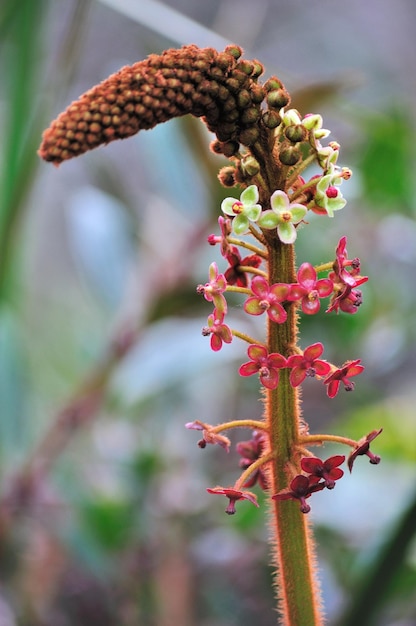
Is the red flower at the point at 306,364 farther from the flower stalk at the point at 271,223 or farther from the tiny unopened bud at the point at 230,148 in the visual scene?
the tiny unopened bud at the point at 230,148

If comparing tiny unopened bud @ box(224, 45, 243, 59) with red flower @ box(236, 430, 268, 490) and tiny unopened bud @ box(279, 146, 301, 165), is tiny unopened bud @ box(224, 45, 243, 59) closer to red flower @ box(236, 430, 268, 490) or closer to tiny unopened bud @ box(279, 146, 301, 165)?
tiny unopened bud @ box(279, 146, 301, 165)

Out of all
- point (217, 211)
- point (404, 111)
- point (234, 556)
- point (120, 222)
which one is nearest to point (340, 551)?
point (234, 556)

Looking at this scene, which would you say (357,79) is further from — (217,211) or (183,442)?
(183,442)

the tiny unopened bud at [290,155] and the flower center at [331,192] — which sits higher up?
the tiny unopened bud at [290,155]

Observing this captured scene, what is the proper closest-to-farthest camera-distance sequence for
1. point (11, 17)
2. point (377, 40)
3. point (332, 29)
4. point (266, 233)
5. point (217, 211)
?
point (266, 233) → point (11, 17) → point (217, 211) → point (332, 29) → point (377, 40)

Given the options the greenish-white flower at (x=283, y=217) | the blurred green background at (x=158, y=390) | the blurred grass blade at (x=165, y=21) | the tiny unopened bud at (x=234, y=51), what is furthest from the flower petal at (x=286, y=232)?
the blurred grass blade at (x=165, y=21)

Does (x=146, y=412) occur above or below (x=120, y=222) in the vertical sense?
below

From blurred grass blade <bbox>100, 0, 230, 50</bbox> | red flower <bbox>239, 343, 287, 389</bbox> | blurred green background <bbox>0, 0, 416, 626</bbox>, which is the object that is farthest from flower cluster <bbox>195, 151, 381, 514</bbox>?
blurred grass blade <bbox>100, 0, 230, 50</bbox>
